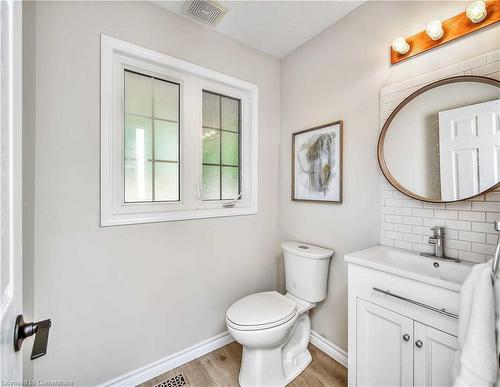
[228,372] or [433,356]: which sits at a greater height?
[433,356]

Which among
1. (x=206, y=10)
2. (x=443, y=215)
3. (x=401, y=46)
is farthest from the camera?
(x=206, y=10)

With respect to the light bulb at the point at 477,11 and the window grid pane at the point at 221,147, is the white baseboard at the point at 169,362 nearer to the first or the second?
the window grid pane at the point at 221,147

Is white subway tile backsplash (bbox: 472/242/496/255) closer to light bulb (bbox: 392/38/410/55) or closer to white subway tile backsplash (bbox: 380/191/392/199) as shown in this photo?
white subway tile backsplash (bbox: 380/191/392/199)

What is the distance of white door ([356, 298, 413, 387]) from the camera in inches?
42.8

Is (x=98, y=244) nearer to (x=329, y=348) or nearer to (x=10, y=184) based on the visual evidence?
(x=10, y=184)

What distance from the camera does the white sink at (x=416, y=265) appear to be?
101 cm

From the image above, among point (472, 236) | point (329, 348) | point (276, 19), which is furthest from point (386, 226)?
point (276, 19)

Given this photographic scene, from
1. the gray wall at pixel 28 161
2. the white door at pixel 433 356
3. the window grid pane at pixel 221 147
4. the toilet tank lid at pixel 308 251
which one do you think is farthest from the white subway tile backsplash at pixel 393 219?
the gray wall at pixel 28 161

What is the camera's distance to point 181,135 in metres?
1.74

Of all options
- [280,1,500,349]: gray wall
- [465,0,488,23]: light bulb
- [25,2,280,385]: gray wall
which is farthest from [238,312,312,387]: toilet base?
[465,0,488,23]: light bulb

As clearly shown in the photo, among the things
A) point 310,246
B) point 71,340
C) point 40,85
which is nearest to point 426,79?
point 310,246

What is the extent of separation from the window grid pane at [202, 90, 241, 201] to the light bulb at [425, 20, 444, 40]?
1.35 m

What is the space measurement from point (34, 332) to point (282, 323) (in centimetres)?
122

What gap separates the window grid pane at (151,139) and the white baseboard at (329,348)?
1.53 metres
